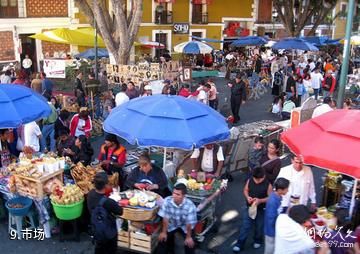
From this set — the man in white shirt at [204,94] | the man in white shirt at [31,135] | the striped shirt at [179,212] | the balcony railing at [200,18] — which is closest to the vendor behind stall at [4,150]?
the man in white shirt at [31,135]

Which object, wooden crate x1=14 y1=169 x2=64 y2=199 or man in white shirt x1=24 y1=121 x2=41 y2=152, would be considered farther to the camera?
man in white shirt x1=24 y1=121 x2=41 y2=152

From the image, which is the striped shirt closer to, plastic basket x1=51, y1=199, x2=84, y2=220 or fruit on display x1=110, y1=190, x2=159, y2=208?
fruit on display x1=110, y1=190, x2=159, y2=208

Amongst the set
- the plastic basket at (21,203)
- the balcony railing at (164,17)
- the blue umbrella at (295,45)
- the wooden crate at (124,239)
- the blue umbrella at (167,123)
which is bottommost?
the wooden crate at (124,239)

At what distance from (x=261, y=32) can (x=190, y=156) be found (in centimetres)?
3015

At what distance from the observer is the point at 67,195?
6410 mm

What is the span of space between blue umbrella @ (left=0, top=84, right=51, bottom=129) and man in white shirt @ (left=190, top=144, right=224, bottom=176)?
2806mm

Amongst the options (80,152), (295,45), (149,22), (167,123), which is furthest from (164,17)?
(167,123)

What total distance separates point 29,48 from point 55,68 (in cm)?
919

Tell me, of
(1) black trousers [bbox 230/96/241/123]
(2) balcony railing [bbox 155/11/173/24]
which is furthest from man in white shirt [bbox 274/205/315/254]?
(2) balcony railing [bbox 155/11/173/24]

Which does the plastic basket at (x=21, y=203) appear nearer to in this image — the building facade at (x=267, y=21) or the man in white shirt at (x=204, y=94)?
the man in white shirt at (x=204, y=94)

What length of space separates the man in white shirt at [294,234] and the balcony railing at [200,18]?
2830 centimetres

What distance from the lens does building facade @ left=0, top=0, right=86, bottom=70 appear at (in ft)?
73.1

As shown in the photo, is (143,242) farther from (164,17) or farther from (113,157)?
(164,17)

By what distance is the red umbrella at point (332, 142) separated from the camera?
187 inches
